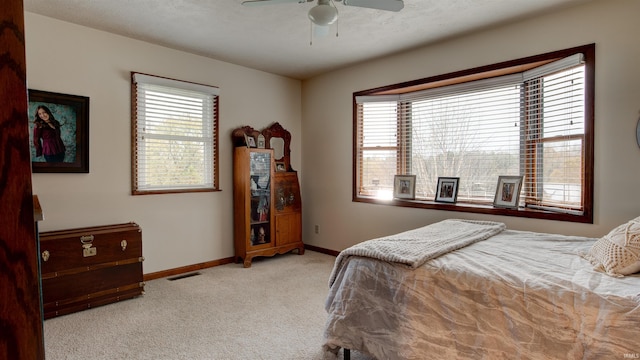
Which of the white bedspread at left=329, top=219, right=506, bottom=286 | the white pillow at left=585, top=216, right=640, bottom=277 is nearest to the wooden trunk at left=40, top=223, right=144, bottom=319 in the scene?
the white bedspread at left=329, top=219, right=506, bottom=286

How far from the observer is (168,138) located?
12.6 feet

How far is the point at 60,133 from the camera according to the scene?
312 centimetres

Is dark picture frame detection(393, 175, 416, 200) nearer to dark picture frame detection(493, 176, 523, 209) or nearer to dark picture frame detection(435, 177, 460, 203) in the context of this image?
dark picture frame detection(435, 177, 460, 203)

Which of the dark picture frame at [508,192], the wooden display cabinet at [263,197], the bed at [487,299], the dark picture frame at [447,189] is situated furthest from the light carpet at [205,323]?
the dark picture frame at [508,192]

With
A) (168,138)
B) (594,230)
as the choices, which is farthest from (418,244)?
(168,138)

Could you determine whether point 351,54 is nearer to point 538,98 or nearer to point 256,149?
point 256,149

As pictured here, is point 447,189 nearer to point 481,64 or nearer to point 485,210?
point 485,210

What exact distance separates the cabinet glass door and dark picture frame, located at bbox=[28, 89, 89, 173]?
1748 mm

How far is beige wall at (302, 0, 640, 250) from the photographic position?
2.61 meters

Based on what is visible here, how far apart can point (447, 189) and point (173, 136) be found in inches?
123

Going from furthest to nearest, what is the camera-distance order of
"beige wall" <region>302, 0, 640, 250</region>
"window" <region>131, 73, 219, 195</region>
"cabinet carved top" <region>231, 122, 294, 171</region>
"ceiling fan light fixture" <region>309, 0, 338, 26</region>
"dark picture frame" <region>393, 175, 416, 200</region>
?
"cabinet carved top" <region>231, 122, 294, 171</region> < "dark picture frame" <region>393, 175, 416, 200</region> < "window" <region>131, 73, 219, 195</region> < "beige wall" <region>302, 0, 640, 250</region> < "ceiling fan light fixture" <region>309, 0, 338, 26</region>

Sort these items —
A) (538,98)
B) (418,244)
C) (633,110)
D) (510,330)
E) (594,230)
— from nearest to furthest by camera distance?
(510,330) < (418,244) < (633,110) < (594,230) < (538,98)

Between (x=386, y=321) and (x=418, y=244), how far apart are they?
20.5 inches

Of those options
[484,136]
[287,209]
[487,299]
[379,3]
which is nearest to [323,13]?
[379,3]
